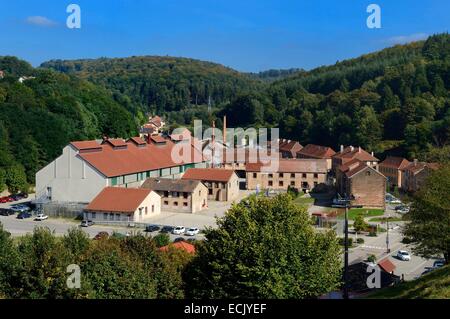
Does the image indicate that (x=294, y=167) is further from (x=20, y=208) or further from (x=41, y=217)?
(x=20, y=208)

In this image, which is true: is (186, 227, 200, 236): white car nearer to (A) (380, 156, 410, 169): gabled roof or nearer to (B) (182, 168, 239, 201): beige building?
(B) (182, 168, 239, 201): beige building

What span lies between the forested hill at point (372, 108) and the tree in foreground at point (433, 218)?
3481 cm

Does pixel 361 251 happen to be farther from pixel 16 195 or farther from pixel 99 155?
pixel 16 195

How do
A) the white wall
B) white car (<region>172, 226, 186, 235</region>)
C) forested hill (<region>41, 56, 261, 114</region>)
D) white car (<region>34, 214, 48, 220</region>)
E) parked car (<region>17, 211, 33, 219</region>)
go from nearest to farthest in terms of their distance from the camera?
white car (<region>172, 226, 186, 235</region>), white car (<region>34, 214, 48, 220</region>), parked car (<region>17, 211, 33, 219</region>), the white wall, forested hill (<region>41, 56, 261, 114</region>)

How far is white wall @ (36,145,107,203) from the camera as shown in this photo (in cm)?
3541

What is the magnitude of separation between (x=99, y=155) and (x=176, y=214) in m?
6.43

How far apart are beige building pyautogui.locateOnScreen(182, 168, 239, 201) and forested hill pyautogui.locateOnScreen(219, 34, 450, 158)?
870 inches

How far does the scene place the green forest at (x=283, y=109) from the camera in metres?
49.6

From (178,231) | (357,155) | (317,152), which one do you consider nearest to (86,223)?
(178,231)

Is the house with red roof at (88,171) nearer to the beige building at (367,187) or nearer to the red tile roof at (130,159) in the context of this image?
the red tile roof at (130,159)

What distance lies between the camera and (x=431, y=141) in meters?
56.3

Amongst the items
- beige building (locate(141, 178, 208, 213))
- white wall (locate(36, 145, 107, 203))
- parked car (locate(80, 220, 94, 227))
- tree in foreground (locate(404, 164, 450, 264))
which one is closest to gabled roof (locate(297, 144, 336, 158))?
beige building (locate(141, 178, 208, 213))
